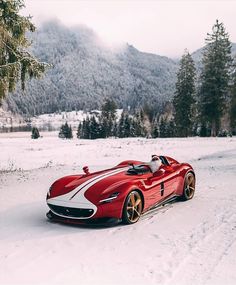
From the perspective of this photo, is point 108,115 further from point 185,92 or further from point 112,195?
point 112,195

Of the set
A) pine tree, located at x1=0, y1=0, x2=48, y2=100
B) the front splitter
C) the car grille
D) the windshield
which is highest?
pine tree, located at x1=0, y1=0, x2=48, y2=100

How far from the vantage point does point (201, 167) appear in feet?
53.3

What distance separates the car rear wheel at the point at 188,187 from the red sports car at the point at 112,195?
0.58 m

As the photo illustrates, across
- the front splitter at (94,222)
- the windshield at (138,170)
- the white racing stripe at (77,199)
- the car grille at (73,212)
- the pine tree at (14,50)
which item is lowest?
the front splitter at (94,222)

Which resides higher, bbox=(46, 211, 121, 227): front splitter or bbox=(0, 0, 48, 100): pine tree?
bbox=(0, 0, 48, 100): pine tree

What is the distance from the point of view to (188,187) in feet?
32.7

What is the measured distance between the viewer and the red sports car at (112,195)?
23.9ft

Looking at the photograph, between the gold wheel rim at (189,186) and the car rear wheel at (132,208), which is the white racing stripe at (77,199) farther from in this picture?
the gold wheel rim at (189,186)

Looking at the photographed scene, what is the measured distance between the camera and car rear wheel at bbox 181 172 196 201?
9781 mm

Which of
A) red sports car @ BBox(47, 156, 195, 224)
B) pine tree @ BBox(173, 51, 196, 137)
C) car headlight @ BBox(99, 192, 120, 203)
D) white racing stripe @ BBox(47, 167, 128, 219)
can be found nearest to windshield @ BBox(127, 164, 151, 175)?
red sports car @ BBox(47, 156, 195, 224)

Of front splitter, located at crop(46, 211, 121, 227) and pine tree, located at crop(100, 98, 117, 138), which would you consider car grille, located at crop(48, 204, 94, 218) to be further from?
pine tree, located at crop(100, 98, 117, 138)

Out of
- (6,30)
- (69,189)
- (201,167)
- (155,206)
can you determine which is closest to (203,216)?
(155,206)

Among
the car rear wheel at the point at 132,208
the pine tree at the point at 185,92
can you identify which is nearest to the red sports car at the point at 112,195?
the car rear wheel at the point at 132,208

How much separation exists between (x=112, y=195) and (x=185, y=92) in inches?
1678
